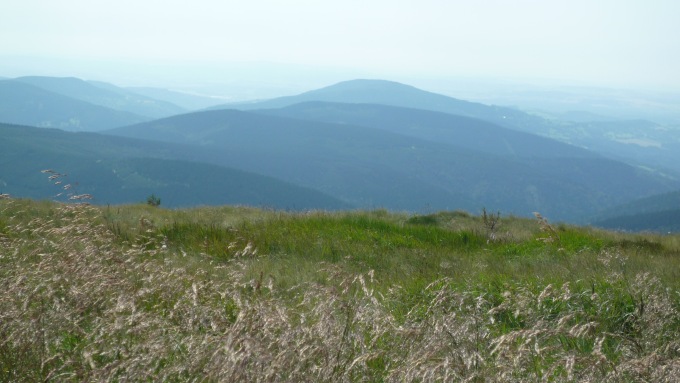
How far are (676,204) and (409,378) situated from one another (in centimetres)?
20905

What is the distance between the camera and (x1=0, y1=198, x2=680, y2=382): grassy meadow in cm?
306

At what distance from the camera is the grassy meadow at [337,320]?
3.06 metres

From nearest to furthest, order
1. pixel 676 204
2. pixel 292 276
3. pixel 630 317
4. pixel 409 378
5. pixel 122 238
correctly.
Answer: pixel 409 378, pixel 630 317, pixel 292 276, pixel 122 238, pixel 676 204

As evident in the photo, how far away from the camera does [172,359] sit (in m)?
3.50

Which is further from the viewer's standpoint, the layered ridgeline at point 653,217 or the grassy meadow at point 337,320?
the layered ridgeline at point 653,217

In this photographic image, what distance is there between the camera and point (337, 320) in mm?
3908

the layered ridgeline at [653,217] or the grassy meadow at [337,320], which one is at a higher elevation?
the grassy meadow at [337,320]

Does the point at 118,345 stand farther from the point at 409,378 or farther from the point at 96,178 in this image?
the point at 96,178

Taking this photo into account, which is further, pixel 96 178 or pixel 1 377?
pixel 96 178

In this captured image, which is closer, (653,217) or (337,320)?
(337,320)

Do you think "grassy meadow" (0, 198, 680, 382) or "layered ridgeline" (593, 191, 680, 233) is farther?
"layered ridgeline" (593, 191, 680, 233)

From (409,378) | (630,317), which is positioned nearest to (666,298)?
(630,317)

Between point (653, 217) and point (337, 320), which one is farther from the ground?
point (337, 320)

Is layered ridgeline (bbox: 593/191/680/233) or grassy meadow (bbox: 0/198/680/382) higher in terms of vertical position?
grassy meadow (bbox: 0/198/680/382)
